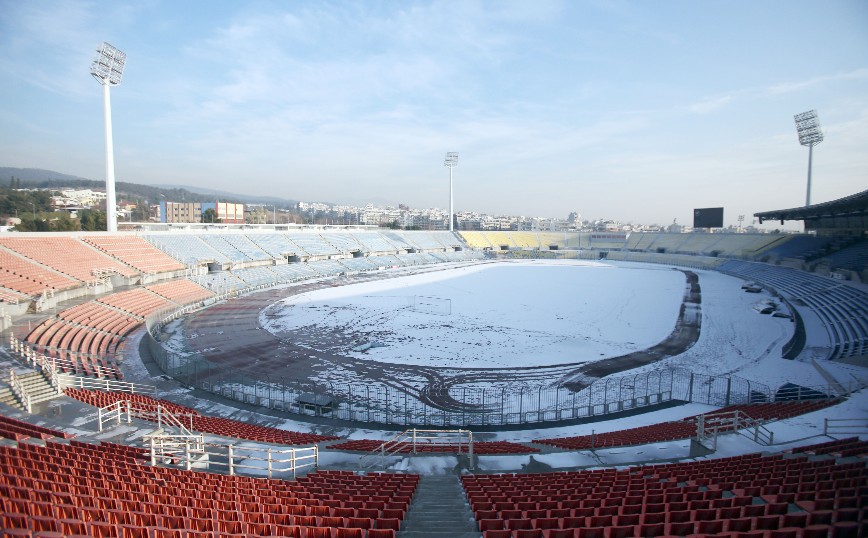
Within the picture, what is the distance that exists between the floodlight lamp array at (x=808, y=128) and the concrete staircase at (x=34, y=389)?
8502 cm

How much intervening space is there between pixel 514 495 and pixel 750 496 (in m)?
3.47

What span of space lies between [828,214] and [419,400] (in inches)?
2144

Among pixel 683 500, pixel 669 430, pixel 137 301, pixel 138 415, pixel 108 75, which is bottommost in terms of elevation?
pixel 669 430

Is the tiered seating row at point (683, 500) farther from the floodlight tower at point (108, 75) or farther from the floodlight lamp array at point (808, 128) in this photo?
the floodlight lamp array at point (808, 128)

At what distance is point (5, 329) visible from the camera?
19922 millimetres

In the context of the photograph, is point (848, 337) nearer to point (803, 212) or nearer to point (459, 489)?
point (459, 489)

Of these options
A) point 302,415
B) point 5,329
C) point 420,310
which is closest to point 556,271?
point 420,310

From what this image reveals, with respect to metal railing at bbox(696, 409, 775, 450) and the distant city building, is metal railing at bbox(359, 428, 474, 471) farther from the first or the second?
the distant city building

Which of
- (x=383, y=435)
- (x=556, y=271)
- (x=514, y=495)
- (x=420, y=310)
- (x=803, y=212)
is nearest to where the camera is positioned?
(x=514, y=495)

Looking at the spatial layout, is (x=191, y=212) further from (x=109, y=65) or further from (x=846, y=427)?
(x=846, y=427)

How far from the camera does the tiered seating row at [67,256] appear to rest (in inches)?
1206

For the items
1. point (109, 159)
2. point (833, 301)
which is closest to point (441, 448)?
point (833, 301)

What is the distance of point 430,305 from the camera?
123 feet

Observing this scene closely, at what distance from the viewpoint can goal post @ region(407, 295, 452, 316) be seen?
115ft
